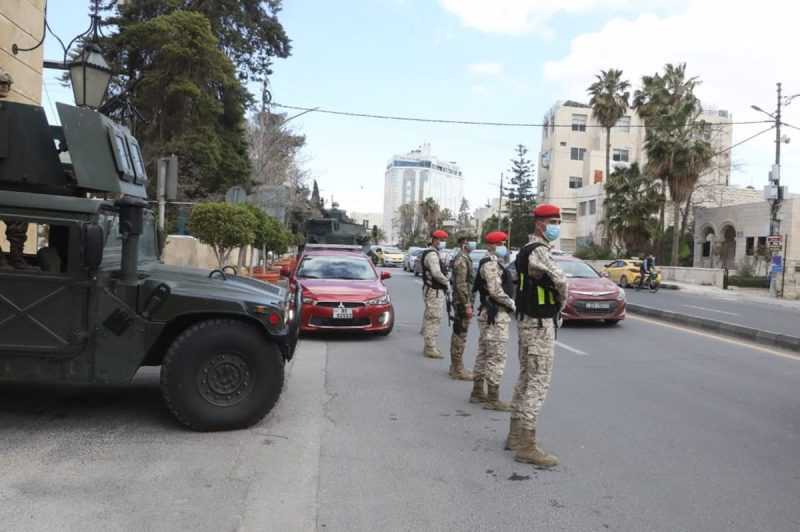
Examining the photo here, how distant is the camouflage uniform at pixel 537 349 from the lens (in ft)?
16.0

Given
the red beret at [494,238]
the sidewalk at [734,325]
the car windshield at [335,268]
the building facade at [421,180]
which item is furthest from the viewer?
the building facade at [421,180]

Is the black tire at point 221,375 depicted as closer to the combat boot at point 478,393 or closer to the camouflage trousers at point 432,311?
the combat boot at point 478,393

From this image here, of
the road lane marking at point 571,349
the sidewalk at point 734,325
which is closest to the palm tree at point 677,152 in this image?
the sidewalk at point 734,325

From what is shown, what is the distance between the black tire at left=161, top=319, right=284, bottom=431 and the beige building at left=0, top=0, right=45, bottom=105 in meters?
9.26

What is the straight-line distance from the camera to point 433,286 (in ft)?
30.1

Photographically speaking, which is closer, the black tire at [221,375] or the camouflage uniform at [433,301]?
the black tire at [221,375]

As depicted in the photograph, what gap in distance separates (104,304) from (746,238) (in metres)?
40.9

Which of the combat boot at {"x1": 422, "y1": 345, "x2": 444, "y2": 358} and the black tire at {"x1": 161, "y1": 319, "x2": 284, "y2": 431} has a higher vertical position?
the black tire at {"x1": 161, "y1": 319, "x2": 284, "y2": 431}

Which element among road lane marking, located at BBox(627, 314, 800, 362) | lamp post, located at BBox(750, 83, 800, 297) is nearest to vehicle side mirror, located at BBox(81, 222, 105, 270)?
road lane marking, located at BBox(627, 314, 800, 362)

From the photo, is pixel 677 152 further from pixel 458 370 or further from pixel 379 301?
pixel 458 370

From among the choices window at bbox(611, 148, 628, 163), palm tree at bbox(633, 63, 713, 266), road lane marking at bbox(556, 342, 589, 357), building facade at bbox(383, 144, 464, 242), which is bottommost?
road lane marking at bbox(556, 342, 589, 357)

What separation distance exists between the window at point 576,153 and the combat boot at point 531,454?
66756 millimetres

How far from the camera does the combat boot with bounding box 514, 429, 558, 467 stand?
15.8 ft

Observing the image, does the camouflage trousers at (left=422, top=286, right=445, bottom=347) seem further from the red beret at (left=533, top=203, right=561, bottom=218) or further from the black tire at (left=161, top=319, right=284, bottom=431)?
the red beret at (left=533, top=203, right=561, bottom=218)
